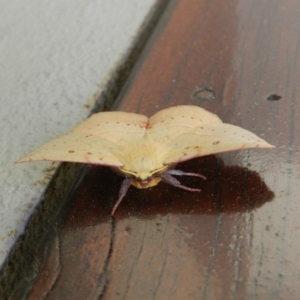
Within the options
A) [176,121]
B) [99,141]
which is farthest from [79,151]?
[176,121]

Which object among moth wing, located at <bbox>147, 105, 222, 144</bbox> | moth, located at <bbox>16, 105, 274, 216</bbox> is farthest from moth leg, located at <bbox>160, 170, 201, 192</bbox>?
moth wing, located at <bbox>147, 105, 222, 144</bbox>

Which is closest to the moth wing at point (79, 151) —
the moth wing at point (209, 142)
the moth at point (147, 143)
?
the moth at point (147, 143)

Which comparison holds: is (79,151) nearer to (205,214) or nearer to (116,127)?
(116,127)

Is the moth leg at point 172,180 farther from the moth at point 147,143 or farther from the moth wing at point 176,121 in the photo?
the moth wing at point 176,121

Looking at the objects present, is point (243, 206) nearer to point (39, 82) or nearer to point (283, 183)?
point (283, 183)

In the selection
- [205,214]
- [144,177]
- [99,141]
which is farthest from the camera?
[99,141]

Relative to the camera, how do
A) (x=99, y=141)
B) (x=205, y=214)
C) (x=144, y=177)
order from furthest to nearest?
(x=99, y=141) → (x=144, y=177) → (x=205, y=214)

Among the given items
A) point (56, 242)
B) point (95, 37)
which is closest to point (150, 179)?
point (56, 242)
